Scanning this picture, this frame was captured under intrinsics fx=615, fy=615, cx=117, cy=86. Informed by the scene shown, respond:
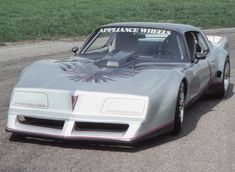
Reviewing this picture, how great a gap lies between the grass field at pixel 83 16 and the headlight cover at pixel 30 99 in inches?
515

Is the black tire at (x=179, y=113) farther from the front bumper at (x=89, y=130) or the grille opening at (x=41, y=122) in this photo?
the grille opening at (x=41, y=122)

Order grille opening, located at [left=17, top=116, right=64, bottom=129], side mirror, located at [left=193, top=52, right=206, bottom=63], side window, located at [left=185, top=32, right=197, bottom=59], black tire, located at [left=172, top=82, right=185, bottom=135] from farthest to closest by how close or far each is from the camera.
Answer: side window, located at [left=185, top=32, right=197, bottom=59] → side mirror, located at [left=193, top=52, right=206, bottom=63] → black tire, located at [left=172, top=82, right=185, bottom=135] → grille opening, located at [left=17, top=116, right=64, bottom=129]

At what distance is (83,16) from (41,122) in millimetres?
22275

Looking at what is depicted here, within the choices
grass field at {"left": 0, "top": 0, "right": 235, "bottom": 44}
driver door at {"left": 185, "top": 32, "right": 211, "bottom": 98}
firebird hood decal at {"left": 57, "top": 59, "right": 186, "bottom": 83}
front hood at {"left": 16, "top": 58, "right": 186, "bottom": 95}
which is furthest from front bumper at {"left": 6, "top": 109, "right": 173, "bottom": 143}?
grass field at {"left": 0, "top": 0, "right": 235, "bottom": 44}

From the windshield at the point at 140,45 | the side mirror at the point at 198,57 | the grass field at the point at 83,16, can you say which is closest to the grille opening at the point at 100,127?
the windshield at the point at 140,45

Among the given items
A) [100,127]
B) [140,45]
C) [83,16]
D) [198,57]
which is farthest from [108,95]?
[83,16]

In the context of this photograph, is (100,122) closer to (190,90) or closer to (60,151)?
(60,151)

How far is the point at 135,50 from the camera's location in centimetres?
791

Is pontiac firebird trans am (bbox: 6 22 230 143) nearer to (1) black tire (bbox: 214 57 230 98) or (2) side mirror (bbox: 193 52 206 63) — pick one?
(2) side mirror (bbox: 193 52 206 63)

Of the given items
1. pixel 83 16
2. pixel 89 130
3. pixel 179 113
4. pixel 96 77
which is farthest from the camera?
pixel 83 16

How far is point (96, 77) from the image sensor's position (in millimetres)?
6582

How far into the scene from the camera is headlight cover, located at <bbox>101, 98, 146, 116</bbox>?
603cm

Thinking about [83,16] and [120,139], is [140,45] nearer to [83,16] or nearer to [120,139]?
[120,139]

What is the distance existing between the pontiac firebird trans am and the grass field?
40.4 feet
